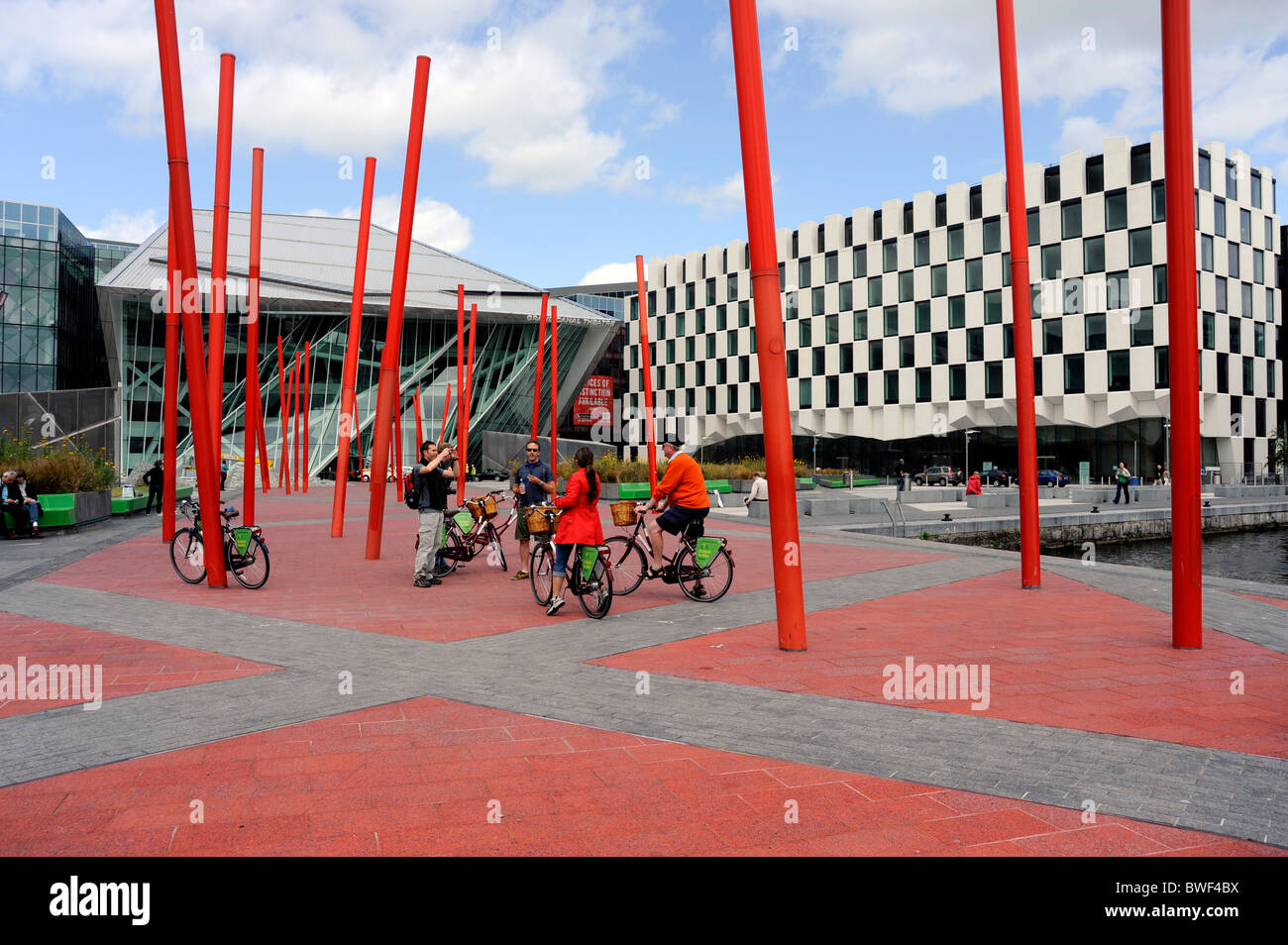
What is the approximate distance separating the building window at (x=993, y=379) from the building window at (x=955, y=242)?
6.97 metres

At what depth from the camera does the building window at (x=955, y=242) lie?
57.2m

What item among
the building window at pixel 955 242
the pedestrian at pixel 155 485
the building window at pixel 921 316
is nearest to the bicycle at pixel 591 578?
the pedestrian at pixel 155 485

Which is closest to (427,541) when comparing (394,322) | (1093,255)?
(394,322)

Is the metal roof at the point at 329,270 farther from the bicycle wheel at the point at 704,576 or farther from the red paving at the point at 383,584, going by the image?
the bicycle wheel at the point at 704,576

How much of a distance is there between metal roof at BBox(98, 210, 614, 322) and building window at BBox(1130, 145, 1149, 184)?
30.7 metres

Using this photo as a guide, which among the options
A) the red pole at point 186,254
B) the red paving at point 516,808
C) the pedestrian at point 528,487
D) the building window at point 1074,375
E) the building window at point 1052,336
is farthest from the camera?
the building window at point 1052,336

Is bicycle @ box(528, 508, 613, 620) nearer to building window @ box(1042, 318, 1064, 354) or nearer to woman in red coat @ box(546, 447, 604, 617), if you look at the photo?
woman in red coat @ box(546, 447, 604, 617)

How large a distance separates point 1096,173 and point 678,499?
161ft

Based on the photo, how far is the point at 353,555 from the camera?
14.9 metres

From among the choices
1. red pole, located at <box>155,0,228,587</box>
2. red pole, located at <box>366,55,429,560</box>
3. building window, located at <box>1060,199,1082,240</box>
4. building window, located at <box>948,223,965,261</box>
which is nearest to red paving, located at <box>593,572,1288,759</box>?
red pole, located at <box>155,0,228,587</box>

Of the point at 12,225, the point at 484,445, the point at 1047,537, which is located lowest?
the point at 1047,537
